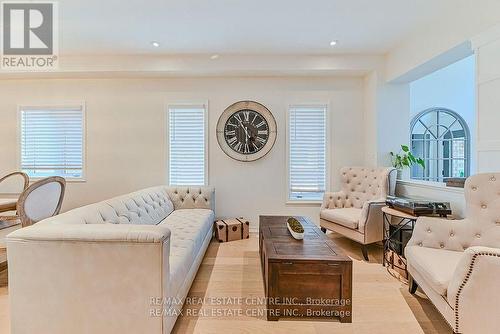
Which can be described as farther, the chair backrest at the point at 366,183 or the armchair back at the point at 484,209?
the chair backrest at the point at 366,183

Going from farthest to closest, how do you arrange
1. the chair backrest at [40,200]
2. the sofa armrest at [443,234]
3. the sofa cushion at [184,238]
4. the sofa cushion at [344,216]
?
the sofa cushion at [344,216] → the chair backrest at [40,200] → the sofa armrest at [443,234] → the sofa cushion at [184,238]

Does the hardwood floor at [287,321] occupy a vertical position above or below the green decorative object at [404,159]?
below

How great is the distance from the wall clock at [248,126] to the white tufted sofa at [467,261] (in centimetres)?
259

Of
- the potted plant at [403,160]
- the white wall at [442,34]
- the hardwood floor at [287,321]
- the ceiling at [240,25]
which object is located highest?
the ceiling at [240,25]

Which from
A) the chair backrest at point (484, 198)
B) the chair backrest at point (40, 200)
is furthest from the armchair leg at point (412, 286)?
the chair backrest at point (40, 200)

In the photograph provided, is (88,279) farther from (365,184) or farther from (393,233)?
(365,184)

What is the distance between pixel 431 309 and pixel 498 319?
798mm

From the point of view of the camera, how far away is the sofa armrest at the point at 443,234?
2.28 meters

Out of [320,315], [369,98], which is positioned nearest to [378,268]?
[320,315]

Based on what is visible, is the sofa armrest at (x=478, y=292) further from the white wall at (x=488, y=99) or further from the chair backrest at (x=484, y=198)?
the white wall at (x=488, y=99)

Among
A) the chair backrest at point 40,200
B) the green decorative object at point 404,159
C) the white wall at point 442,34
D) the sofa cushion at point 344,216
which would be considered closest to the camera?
the white wall at point 442,34

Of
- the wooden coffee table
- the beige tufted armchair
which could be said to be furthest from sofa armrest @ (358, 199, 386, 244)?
the wooden coffee table

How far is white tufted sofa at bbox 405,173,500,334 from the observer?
1540 mm

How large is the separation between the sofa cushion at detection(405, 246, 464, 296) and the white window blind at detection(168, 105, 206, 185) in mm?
3191
